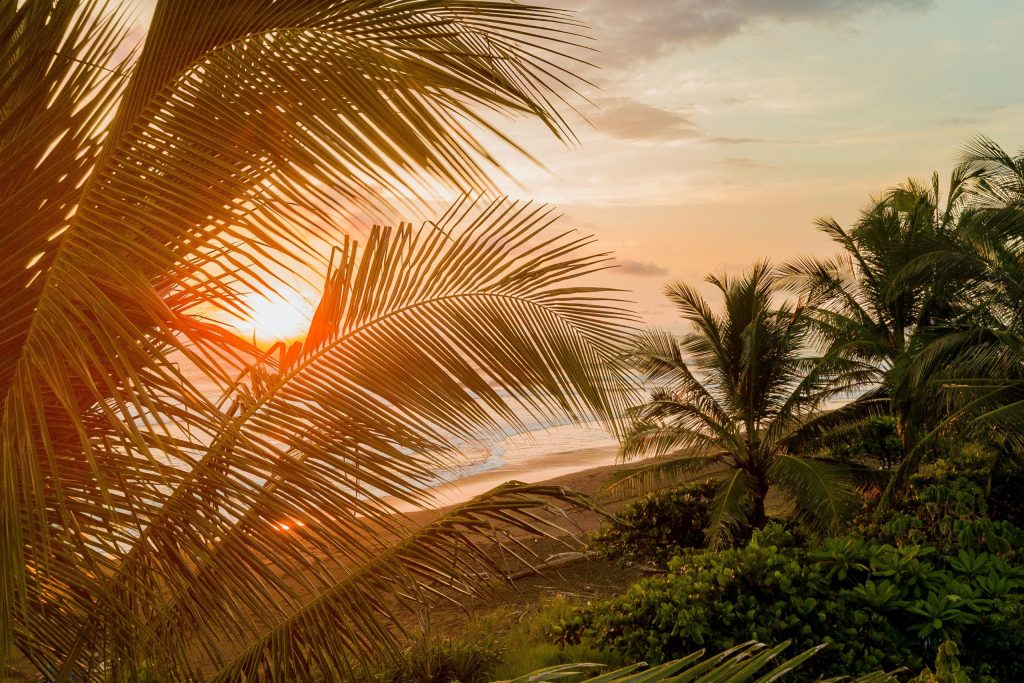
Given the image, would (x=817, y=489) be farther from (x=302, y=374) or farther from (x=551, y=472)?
(x=551, y=472)

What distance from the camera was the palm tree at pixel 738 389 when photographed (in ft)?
38.0

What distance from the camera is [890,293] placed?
10523 millimetres

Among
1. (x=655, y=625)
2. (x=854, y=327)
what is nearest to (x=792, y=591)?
(x=655, y=625)

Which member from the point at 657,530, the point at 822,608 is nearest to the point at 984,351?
the point at 657,530

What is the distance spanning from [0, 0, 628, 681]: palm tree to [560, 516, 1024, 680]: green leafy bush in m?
2.20

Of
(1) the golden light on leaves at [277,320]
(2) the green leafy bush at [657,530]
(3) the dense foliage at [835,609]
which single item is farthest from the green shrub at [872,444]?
(1) the golden light on leaves at [277,320]

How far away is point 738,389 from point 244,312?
10896 millimetres

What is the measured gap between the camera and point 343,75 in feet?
5.96

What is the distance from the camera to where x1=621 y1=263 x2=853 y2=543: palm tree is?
38.0ft

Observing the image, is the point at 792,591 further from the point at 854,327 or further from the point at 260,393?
the point at 854,327

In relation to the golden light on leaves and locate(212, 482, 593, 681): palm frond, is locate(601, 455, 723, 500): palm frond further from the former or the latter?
the golden light on leaves

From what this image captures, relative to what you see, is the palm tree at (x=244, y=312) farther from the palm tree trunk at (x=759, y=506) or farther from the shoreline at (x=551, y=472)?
the shoreline at (x=551, y=472)

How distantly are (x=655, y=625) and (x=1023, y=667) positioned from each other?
2.52m

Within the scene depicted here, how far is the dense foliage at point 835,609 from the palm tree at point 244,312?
2223 mm
